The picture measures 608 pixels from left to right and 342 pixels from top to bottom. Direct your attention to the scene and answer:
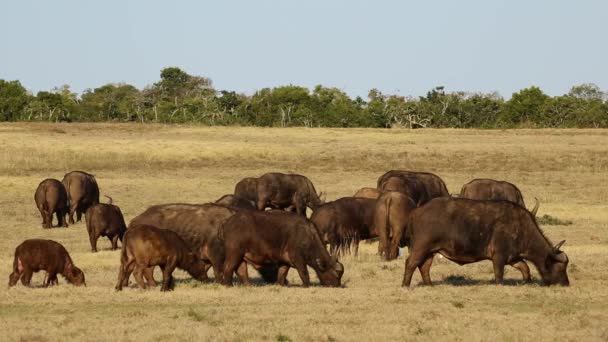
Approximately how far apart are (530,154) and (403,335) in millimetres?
43074

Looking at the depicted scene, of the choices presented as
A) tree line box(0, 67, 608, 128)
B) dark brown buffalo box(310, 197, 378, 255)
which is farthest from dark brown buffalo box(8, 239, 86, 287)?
tree line box(0, 67, 608, 128)

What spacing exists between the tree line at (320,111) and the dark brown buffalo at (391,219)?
188ft

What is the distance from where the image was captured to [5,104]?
274ft

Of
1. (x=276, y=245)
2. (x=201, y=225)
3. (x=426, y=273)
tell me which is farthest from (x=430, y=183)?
(x=276, y=245)

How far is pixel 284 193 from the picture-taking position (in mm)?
34031

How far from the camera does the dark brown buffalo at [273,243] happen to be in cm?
1889

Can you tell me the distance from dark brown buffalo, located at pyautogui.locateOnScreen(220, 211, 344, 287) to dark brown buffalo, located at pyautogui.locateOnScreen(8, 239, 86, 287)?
8.39 ft

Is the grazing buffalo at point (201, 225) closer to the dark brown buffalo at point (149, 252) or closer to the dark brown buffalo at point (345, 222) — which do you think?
the dark brown buffalo at point (149, 252)

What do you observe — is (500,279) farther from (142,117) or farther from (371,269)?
(142,117)

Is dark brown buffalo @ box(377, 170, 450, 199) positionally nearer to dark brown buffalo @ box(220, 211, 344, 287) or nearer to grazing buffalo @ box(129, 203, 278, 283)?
grazing buffalo @ box(129, 203, 278, 283)

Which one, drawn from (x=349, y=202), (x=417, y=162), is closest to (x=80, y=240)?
(x=349, y=202)

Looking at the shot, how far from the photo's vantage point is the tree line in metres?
84.9

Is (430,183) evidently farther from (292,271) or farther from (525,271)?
(525,271)

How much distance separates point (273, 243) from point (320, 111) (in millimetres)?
72541
